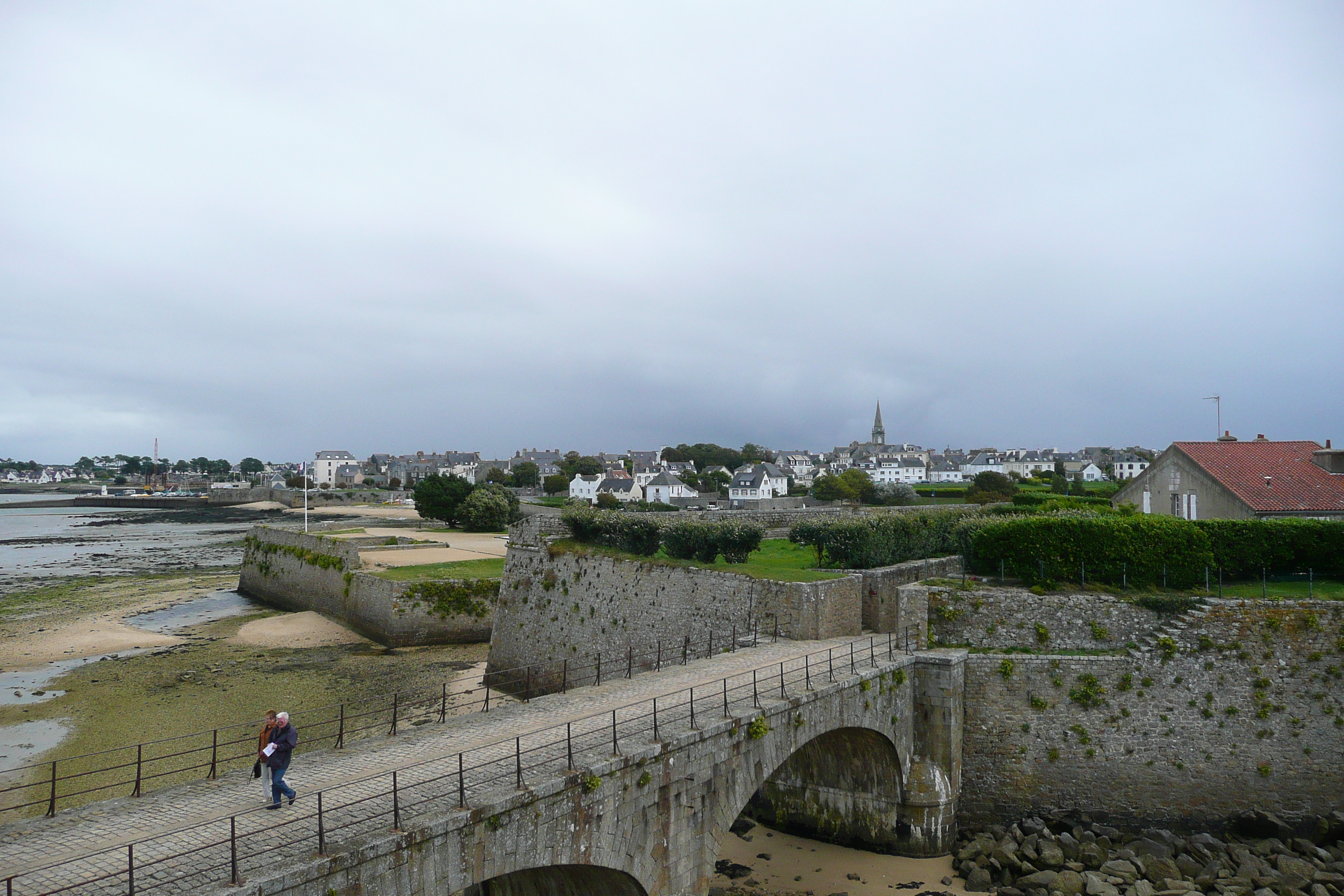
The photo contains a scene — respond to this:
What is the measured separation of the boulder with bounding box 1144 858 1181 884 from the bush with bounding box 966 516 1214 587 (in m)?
6.72

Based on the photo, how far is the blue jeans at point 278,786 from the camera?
7.55 m

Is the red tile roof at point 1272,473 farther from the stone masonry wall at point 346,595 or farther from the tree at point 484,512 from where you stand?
the tree at point 484,512

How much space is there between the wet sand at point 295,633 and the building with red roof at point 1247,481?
28.3 meters

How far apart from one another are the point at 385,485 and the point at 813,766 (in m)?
145

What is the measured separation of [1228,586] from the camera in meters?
18.8

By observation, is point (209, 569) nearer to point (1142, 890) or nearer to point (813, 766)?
point (813, 766)

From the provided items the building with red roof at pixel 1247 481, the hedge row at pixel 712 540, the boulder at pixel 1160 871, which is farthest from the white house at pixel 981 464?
the boulder at pixel 1160 871

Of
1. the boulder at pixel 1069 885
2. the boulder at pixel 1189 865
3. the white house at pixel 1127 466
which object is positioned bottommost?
the boulder at pixel 1189 865

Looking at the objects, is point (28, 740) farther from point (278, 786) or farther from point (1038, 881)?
point (1038, 881)

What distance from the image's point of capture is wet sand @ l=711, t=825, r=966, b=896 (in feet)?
44.4

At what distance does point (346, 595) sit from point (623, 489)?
178ft

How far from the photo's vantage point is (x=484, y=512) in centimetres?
5828

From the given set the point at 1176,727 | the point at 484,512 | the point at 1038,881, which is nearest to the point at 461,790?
the point at 1038,881

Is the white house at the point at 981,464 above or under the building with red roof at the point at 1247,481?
above
